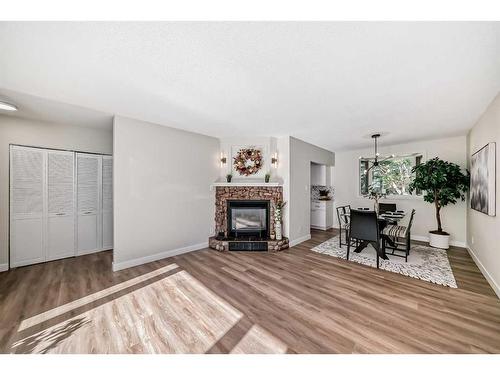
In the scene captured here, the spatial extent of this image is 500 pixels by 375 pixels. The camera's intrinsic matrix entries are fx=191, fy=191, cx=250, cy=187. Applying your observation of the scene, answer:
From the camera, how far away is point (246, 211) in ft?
14.6

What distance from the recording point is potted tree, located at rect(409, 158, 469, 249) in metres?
3.96

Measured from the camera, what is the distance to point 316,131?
13.1ft

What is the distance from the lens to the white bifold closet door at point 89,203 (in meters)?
3.79

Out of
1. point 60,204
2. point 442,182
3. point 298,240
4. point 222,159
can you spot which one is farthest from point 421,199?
point 60,204

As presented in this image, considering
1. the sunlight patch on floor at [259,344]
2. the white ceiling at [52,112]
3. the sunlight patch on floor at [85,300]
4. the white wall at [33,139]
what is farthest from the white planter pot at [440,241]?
the white wall at [33,139]

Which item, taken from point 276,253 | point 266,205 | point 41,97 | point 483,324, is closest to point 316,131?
point 266,205

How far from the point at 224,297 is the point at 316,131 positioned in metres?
3.46

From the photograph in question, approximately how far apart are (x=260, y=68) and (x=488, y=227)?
153 inches

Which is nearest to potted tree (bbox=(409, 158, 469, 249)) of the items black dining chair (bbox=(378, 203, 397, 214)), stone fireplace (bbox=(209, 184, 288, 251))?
black dining chair (bbox=(378, 203, 397, 214))

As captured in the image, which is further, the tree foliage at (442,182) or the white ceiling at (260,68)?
the tree foliage at (442,182)

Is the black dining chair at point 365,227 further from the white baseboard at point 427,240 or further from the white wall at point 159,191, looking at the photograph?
the white wall at point 159,191

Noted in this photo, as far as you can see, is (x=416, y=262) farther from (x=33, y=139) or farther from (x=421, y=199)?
(x=33, y=139)

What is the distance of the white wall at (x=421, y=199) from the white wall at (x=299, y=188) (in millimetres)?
1662

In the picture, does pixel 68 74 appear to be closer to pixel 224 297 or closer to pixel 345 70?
pixel 345 70
